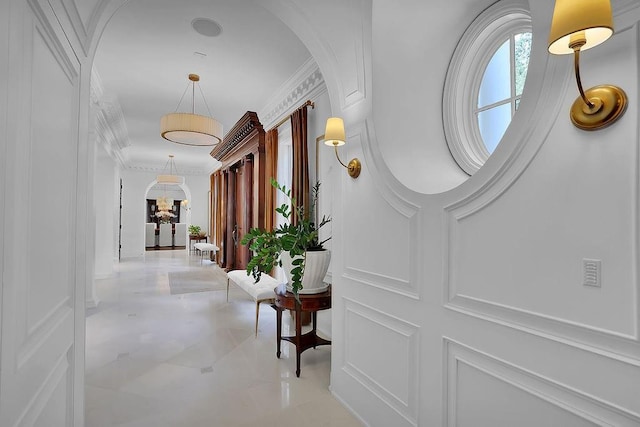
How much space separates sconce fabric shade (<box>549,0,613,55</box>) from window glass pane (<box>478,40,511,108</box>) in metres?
1.30

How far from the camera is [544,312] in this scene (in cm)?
128

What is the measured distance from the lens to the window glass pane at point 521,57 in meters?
2.10

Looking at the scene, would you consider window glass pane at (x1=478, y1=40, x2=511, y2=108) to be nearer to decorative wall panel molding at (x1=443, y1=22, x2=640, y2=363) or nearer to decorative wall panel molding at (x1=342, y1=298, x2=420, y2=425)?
decorative wall panel molding at (x1=443, y1=22, x2=640, y2=363)

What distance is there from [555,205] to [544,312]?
402 millimetres

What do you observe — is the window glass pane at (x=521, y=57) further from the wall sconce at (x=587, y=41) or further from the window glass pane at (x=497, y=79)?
the wall sconce at (x=587, y=41)

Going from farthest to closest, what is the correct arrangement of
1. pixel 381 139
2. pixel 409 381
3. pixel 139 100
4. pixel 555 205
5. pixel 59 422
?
pixel 139 100, pixel 381 139, pixel 409 381, pixel 59 422, pixel 555 205

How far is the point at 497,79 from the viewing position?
2.29 metres

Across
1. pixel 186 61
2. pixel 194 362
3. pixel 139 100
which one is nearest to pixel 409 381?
pixel 194 362

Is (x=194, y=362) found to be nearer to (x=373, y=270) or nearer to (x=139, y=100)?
(x=373, y=270)

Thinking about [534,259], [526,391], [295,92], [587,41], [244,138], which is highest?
[295,92]

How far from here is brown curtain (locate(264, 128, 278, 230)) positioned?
5.45 metres

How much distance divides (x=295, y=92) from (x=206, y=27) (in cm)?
153

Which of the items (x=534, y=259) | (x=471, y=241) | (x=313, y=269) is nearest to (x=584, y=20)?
(x=534, y=259)

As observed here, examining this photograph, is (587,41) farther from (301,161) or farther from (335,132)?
(301,161)
